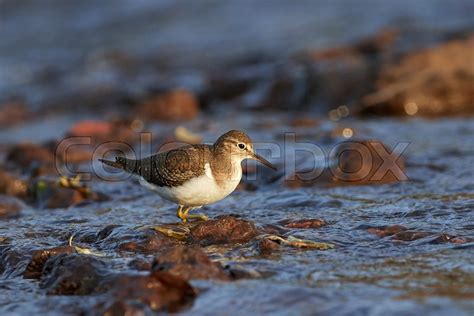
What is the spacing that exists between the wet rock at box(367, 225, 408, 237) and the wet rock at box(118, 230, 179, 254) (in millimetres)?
1557

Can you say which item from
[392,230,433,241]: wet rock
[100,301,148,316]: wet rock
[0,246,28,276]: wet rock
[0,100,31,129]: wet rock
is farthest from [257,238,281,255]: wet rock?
[0,100,31,129]: wet rock

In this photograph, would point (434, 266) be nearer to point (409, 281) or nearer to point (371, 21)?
point (409, 281)

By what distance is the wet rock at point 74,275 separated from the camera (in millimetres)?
5109

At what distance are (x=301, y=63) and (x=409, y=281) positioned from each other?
933 centimetres

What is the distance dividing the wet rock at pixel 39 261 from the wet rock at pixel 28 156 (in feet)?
14.7

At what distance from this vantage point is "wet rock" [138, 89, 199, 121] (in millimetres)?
13078

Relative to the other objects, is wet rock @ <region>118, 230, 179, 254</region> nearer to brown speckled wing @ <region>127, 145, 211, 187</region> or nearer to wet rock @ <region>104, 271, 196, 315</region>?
brown speckled wing @ <region>127, 145, 211, 187</region>

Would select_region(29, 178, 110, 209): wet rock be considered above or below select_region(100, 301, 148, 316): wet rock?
above

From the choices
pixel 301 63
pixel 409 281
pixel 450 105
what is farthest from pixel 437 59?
pixel 409 281

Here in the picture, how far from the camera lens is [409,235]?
6027 millimetres

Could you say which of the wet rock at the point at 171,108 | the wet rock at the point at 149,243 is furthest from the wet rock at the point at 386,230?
the wet rock at the point at 171,108

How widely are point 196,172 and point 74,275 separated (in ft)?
5.92

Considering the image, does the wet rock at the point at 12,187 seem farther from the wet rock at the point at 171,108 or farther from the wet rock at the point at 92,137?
the wet rock at the point at 171,108

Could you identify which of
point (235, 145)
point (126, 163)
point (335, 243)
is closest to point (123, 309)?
point (335, 243)
